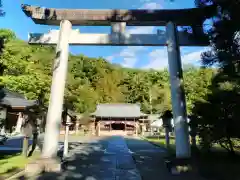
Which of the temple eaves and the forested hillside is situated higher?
the forested hillside

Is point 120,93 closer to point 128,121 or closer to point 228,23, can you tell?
point 128,121

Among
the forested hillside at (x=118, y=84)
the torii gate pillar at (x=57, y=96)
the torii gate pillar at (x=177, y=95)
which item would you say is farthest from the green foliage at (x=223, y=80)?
the forested hillside at (x=118, y=84)

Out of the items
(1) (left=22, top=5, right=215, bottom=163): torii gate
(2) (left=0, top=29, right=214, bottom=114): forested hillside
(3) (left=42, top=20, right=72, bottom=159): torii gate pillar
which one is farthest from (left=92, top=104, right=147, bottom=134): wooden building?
(3) (left=42, top=20, right=72, bottom=159): torii gate pillar

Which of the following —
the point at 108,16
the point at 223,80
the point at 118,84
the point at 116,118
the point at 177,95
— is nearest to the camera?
the point at 177,95

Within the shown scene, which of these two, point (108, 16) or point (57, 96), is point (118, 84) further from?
point (57, 96)

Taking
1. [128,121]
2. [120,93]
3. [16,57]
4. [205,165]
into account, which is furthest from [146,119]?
[205,165]

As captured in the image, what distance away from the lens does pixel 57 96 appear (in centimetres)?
653

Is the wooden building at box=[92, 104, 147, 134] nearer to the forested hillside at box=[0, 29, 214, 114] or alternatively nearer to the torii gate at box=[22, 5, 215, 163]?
the forested hillside at box=[0, 29, 214, 114]

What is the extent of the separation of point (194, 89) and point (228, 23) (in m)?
29.1

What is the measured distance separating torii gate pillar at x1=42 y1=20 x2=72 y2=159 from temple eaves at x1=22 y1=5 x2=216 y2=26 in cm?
30

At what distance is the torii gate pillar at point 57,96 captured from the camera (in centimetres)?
628

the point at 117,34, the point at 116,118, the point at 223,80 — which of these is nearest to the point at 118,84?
the point at 116,118

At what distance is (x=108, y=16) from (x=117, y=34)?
62 centimetres

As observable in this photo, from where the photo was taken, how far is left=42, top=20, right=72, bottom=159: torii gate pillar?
6277 millimetres
